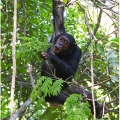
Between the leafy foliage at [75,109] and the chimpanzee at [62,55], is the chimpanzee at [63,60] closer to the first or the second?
the chimpanzee at [62,55]

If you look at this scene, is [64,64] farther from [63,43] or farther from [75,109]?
[75,109]

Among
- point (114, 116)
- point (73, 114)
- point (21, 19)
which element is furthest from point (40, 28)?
point (73, 114)

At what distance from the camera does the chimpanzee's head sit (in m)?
3.75

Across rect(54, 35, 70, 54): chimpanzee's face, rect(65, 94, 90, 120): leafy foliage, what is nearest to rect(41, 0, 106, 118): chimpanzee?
rect(54, 35, 70, 54): chimpanzee's face

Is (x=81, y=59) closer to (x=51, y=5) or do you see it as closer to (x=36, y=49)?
(x=51, y=5)

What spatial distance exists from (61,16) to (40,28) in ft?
1.34

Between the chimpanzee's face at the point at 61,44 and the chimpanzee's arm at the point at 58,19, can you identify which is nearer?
the chimpanzee's face at the point at 61,44

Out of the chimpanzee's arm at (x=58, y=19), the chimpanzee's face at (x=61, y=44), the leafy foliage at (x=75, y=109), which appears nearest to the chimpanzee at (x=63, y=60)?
the chimpanzee's face at (x=61, y=44)

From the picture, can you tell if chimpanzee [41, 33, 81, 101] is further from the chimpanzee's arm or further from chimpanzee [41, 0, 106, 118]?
the chimpanzee's arm

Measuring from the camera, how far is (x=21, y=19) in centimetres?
412

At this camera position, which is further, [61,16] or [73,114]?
[61,16]

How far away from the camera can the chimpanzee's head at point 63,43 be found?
375 centimetres

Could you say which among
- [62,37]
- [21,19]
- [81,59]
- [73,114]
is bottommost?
[73,114]

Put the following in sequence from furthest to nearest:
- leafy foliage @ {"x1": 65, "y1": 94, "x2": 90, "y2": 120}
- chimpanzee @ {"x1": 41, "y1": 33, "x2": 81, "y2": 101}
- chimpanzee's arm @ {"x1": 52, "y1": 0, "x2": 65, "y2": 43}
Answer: chimpanzee's arm @ {"x1": 52, "y1": 0, "x2": 65, "y2": 43}
chimpanzee @ {"x1": 41, "y1": 33, "x2": 81, "y2": 101}
leafy foliage @ {"x1": 65, "y1": 94, "x2": 90, "y2": 120}
